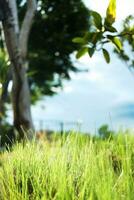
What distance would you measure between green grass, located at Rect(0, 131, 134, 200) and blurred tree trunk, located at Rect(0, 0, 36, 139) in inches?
119

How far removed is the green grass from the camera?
3.22 metres

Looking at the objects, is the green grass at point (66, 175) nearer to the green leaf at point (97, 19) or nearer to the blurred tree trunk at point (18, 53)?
the green leaf at point (97, 19)

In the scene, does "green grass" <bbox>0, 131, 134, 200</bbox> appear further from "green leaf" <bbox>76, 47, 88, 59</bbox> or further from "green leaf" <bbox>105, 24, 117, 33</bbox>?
"green leaf" <bbox>105, 24, 117, 33</bbox>

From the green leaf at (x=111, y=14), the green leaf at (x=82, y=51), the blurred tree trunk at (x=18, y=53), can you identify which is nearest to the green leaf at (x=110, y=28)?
the green leaf at (x=111, y=14)

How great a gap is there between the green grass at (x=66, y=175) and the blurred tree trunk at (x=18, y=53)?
119 inches

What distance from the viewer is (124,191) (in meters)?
3.36

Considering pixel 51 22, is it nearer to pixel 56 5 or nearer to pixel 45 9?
pixel 56 5

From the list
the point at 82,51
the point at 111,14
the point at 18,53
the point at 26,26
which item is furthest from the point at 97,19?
the point at 26,26

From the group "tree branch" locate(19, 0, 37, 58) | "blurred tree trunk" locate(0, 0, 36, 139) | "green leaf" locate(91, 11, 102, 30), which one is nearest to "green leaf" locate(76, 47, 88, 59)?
"green leaf" locate(91, 11, 102, 30)

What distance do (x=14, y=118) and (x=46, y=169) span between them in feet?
18.6

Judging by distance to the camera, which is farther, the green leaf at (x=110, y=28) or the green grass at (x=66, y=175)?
the green leaf at (x=110, y=28)

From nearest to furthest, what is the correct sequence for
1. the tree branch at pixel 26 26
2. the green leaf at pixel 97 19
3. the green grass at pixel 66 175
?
the green grass at pixel 66 175 → the green leaf at pixel 97 19 → the tree branch at pixel 26 26

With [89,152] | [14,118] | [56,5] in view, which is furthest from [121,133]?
[56,5]

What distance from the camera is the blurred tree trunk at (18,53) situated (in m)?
7.52
